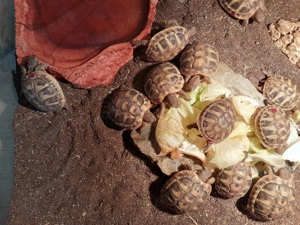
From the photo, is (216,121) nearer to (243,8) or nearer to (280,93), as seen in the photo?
(280,93)

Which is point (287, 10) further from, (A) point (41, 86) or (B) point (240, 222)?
(A) point (41, 86)

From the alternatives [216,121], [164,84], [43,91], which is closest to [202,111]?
[216,121]

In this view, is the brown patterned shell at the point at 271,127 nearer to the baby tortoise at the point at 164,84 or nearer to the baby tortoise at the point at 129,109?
the baby tortoise at the point at 164,84

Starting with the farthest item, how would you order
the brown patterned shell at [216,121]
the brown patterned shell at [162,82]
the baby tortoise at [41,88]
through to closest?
the baby tortoise at [41,88]
the brown patterned shell at [162,82]
the brown patterned shell at [216,121]

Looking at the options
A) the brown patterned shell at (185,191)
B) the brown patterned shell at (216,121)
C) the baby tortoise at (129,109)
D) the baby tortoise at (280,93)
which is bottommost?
the brown patterned shell at (185,191)

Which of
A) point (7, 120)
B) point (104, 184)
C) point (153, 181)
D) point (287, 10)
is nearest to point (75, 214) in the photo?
point (104, 184)

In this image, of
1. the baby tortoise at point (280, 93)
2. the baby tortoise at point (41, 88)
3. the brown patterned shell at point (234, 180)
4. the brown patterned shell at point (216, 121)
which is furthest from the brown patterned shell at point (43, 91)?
the baby tortoise at point (280, 93)
